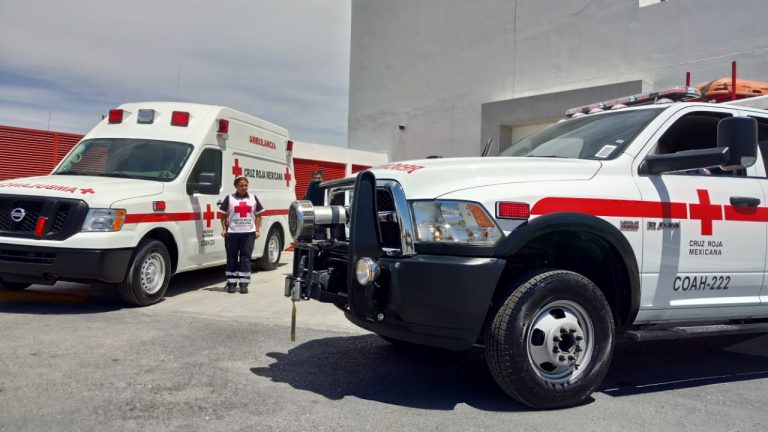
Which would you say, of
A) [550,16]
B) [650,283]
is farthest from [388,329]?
[550,16]

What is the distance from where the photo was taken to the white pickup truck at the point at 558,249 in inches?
145

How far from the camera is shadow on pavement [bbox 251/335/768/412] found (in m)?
4.16

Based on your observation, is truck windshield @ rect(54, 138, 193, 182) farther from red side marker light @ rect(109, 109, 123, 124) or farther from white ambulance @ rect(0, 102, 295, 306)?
red side marker light @ rect(109, 109, 123, 124)

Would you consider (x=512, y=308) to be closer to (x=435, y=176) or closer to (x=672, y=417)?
(x=435, y=176)

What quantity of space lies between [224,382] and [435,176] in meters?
2.00

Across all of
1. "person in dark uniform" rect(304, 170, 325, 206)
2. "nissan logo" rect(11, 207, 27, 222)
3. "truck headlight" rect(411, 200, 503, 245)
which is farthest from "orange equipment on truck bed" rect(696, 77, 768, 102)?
"nissan logo" rect(11, 207, 27, 222)

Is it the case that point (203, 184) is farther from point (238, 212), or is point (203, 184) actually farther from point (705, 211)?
point (705, 211)

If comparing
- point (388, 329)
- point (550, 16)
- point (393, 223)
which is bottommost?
point (388, 329)

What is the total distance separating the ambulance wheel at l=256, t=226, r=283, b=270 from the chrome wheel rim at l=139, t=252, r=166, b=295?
2896 millimetres

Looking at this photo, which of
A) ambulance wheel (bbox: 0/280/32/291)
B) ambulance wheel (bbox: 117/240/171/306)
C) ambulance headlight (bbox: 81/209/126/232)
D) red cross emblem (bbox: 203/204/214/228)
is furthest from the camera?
red cross emblem (bbox: 203/204/214/228)

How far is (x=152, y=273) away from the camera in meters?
7.41

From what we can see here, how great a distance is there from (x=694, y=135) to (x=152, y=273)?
5827mm

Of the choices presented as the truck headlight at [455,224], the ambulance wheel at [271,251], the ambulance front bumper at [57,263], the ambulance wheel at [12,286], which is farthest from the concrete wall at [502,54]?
the ambulance wheel at [12,286]

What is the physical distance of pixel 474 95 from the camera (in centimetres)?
1955
